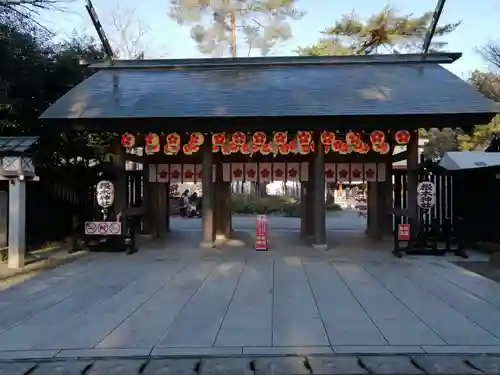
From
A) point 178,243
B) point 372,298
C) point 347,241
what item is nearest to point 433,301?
point 372,298

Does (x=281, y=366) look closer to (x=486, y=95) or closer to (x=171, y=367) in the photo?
(x=171, y=367)

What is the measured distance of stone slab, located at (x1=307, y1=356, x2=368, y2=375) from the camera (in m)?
5.41

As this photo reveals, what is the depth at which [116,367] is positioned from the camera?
18.4 feet

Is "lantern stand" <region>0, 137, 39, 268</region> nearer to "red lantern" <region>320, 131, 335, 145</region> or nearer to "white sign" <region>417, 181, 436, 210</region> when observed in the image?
"red lantern" <region>320, 131, 335, 145</region>

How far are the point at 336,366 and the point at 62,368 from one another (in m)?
3.01

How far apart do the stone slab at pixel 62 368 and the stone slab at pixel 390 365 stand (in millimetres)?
3112

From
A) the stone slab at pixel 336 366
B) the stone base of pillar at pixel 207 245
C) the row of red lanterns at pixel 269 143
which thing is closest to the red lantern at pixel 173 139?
the row of red lanterns at pixel 269 143

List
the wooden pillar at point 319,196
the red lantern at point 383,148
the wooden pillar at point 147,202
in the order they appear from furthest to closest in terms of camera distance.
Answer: the wooden pillar at point 147,202 → the red lantern at point 383,148 → the wooden pillar at point 319,196

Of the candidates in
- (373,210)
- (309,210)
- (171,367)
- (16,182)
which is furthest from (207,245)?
(171,367)

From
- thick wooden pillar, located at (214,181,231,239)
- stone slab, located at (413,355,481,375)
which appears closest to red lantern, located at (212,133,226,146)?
thick wooden pillar, located at (214,181,231,239)

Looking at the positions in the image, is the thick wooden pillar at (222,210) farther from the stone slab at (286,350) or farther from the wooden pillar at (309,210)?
the stone slab at (286,350)

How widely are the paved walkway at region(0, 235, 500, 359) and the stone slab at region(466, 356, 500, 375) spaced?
28cm

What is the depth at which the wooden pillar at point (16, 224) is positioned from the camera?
40.3ft

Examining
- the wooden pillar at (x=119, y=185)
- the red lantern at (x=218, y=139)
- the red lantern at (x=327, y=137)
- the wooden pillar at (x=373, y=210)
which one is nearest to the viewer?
the red lantern at (x=327, y=137)
